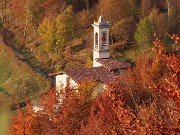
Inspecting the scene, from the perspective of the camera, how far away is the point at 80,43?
125ft

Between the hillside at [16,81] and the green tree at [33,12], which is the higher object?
the green tree at [33,12]

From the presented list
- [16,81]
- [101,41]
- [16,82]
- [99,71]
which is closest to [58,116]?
[99,71]

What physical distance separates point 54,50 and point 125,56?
6.01 metres

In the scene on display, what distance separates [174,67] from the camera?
23.0 ft

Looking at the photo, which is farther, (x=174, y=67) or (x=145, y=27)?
(x=145, y=27)

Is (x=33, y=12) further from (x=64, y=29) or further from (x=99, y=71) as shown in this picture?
(x=99, y=71)

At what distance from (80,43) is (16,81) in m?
8.31

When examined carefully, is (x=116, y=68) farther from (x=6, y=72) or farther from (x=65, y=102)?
(x=6, y=72)

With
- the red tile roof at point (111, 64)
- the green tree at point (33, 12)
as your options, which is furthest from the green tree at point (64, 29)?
the red tile roof at point (111, 64)

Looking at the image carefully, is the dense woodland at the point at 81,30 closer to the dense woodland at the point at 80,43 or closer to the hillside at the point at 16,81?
the dense woodland at the point at 80,43

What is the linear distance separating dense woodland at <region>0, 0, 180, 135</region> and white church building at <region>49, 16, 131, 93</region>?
1.34 metres

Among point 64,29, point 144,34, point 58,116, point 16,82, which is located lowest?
point 58,116

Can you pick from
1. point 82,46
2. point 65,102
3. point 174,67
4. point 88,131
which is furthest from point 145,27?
point 174,67

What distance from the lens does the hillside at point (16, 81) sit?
Result: 1166 inches
